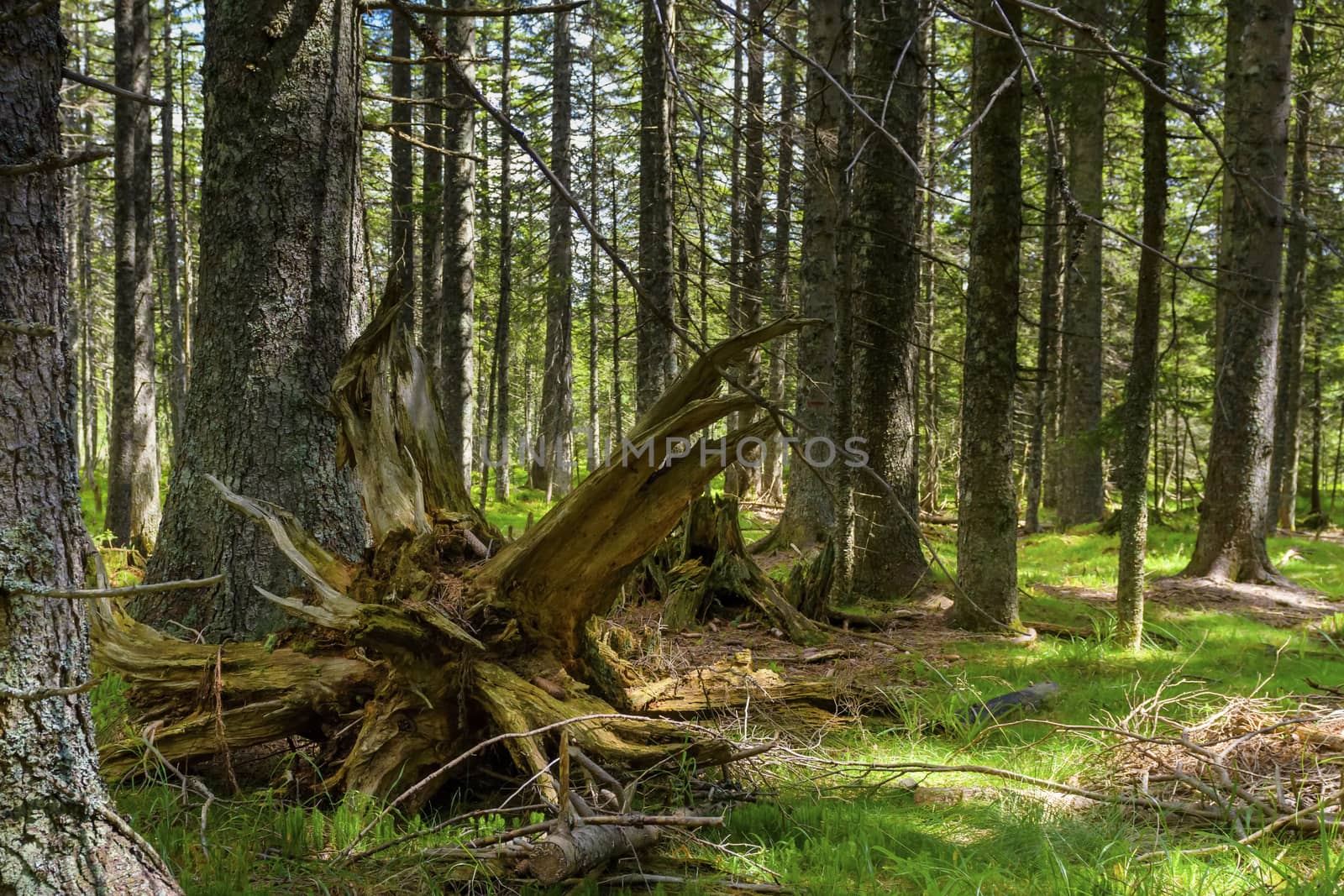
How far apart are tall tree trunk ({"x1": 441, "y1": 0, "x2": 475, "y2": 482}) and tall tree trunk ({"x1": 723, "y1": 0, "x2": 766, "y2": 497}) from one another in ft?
14.7

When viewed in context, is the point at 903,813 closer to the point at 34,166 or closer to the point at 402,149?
the point at 34,166

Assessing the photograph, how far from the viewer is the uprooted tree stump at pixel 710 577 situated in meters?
6.72

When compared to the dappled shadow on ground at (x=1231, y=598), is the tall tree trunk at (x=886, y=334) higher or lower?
higher

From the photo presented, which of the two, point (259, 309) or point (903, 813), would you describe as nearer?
point (903, 813)

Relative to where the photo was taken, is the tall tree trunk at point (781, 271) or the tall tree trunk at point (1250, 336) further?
the tall tree trunk at point (781, 271)

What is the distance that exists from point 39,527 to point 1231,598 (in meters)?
10.5

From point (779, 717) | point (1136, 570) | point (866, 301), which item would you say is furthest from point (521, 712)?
point (866, 301)

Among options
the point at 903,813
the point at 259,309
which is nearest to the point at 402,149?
the point at 259,309

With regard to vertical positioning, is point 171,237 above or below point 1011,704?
above

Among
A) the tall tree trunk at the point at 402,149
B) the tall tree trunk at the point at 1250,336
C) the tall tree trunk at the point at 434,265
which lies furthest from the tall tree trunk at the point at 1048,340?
the tall tree trunk at the point at 434,265

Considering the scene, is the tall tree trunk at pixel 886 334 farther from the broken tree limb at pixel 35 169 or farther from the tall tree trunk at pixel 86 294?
the tall tree trunk at pixel 86 294

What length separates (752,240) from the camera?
13828 millimetres

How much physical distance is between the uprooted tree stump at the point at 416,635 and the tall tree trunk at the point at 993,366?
4.09m

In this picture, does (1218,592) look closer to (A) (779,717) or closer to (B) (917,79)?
(B) (917,79)
